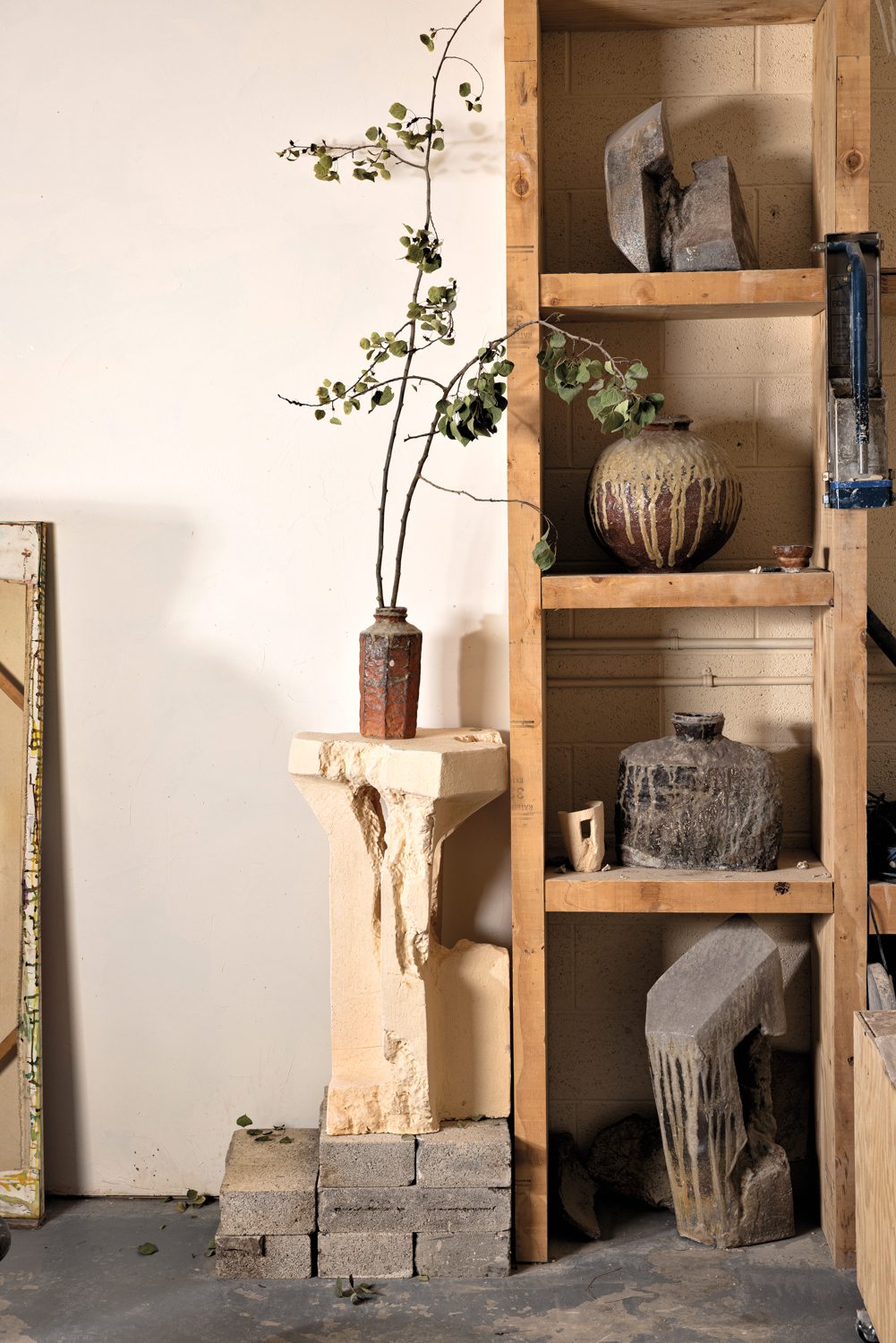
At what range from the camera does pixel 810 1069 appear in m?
2.38

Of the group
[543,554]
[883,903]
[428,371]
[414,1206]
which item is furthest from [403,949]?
[428,371]

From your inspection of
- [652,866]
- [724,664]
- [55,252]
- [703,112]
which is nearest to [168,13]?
[55,252]

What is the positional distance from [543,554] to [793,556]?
1.70 feet

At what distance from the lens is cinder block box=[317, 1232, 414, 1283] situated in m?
2.11

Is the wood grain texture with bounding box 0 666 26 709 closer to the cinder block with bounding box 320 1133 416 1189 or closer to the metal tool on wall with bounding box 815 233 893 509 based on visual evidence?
the cinder block with bounding box 320 1133 416 1189

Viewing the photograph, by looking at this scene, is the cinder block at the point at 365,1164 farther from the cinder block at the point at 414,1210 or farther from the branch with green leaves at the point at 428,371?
the branch with green leaves at the point at 428,371

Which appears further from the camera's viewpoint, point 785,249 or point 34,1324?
point 785,249

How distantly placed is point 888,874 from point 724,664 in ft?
1.82

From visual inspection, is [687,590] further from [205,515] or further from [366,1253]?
[366,1253]

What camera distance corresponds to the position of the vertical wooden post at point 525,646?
201 centimetres

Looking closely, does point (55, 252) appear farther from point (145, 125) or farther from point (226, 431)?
point (226, 431)

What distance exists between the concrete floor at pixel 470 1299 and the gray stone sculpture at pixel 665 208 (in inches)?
76.2

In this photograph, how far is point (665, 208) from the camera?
→ 6.91 feet

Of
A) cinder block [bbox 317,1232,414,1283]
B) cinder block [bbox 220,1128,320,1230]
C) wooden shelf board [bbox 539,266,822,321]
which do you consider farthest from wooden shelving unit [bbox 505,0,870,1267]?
cinder block [bbox 220,1128,320,1230]
